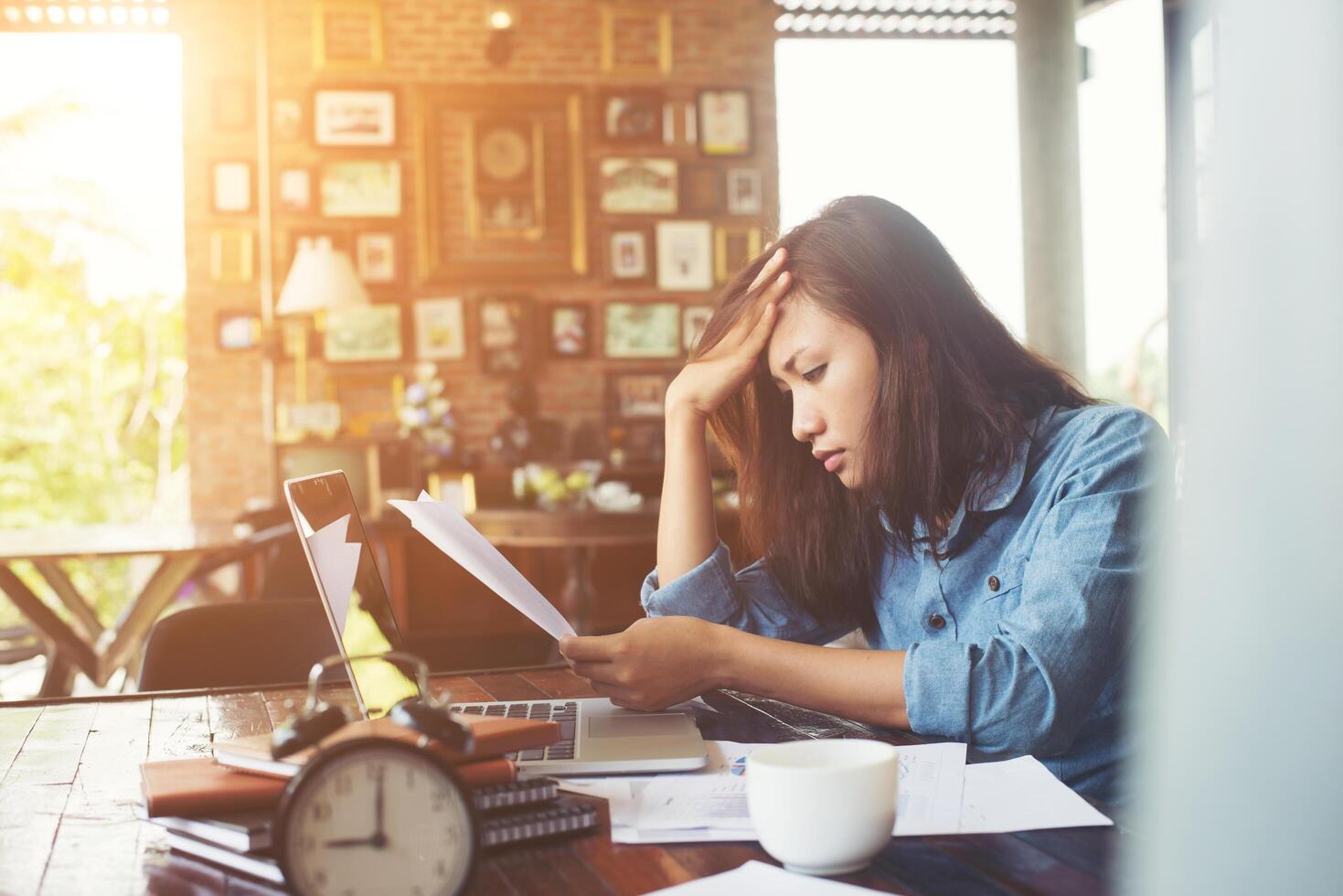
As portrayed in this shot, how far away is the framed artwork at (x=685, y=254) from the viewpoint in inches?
255

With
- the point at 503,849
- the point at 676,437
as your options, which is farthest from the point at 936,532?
the point at 503,849

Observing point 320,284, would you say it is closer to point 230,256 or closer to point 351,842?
point 230,256

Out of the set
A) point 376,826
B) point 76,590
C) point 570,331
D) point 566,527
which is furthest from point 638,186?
point 376,826

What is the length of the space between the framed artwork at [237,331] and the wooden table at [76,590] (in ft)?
5.02

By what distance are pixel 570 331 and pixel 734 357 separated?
15.9ft

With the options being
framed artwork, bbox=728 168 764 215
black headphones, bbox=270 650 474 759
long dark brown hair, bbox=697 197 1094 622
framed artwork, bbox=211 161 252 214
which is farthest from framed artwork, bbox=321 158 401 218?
black headphones, bbox=270 650 474 759

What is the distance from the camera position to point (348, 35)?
6.17 metres

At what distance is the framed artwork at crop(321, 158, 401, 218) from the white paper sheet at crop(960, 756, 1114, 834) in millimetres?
5687

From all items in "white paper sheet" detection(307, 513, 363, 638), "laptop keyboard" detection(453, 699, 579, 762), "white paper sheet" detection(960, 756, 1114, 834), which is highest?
"white paper sheet" detection(307, 513, 363, 638)

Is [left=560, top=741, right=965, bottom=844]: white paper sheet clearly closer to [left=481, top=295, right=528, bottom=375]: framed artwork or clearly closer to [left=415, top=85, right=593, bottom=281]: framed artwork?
[left=481, top=295, right=528, bottom=375]: framed artwork

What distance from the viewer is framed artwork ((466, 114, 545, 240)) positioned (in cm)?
624

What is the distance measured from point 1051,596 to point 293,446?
15.6 feet

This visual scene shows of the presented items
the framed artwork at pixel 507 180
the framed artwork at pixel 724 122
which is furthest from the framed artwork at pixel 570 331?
the framed artwork at pixel 724 122

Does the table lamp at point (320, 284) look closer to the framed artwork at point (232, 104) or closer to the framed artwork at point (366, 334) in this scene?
the framed artwork at point (366, 334)
